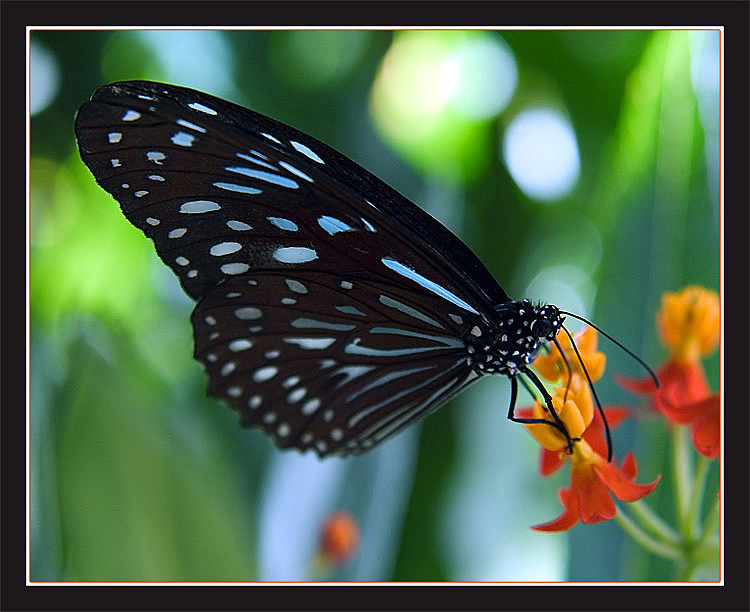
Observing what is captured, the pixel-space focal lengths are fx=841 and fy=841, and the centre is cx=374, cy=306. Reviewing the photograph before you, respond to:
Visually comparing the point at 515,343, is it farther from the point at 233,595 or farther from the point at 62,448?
the point at 62,448

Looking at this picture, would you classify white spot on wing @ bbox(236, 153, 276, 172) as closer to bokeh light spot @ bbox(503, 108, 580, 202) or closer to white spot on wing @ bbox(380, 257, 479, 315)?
white spot on wing @ bbox(380, 257, 479, 315)

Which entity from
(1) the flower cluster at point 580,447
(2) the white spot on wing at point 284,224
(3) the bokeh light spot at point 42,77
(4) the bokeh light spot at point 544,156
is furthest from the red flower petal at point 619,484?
(3) the bokeh light spot at point 42,77

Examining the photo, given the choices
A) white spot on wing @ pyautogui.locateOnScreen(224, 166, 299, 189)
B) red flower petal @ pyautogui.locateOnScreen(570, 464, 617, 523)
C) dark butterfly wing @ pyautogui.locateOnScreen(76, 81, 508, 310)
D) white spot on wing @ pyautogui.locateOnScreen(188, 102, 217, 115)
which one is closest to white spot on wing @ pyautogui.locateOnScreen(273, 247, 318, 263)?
dark butterfly wing @ pyautogui.locateOnScreen(76, 81, 508, 310)

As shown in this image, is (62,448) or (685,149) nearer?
(62,448)

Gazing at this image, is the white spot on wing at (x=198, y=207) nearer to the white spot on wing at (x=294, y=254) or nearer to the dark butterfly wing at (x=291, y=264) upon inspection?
the dark butterfly wing at (x=291, y=264)

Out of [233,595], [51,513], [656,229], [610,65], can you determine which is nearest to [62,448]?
[51,513]
